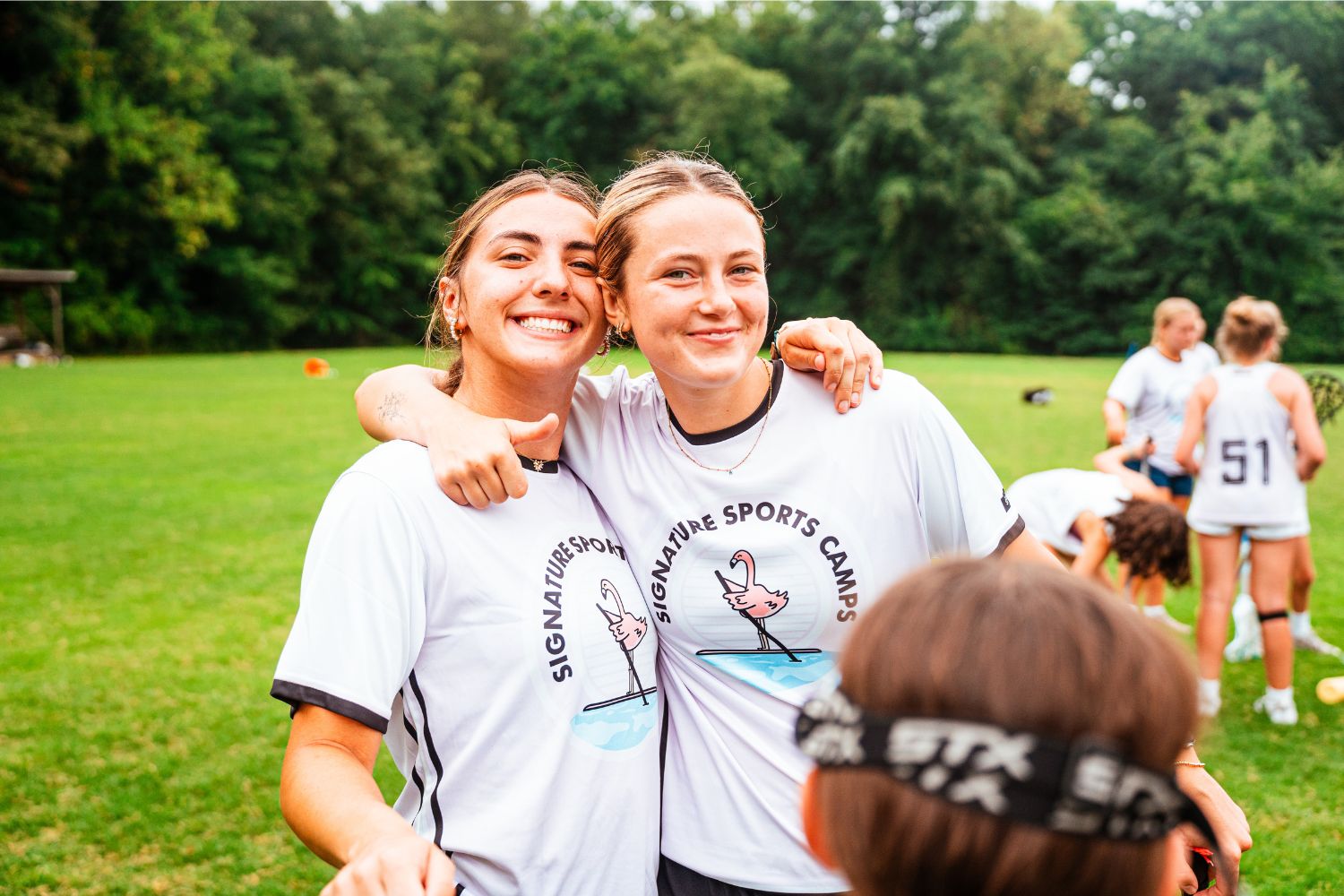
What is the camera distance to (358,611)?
5.68 feet

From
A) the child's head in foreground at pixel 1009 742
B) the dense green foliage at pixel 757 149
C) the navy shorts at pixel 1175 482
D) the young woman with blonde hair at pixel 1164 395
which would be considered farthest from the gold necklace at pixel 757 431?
the dense green foliage at pixel 757 149

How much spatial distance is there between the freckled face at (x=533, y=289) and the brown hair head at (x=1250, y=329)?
4.84 metres

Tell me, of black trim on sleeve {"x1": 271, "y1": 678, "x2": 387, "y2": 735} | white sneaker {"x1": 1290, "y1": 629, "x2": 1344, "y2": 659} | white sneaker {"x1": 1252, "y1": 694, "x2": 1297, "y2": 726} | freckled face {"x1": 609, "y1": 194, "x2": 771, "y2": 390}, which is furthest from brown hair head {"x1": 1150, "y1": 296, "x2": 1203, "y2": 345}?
black trim on sleeve {"x1": 271, "y1": 678, "x2": 387, "y2": 735}

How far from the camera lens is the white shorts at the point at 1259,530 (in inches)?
229

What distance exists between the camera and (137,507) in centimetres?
1051

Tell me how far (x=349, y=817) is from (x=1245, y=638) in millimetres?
6710

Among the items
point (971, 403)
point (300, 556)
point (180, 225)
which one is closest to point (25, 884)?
point (300, 556)

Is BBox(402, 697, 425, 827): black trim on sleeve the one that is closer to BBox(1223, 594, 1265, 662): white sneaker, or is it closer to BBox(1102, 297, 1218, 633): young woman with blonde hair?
BBox(1223, 594, 1265, 662): white sneaker

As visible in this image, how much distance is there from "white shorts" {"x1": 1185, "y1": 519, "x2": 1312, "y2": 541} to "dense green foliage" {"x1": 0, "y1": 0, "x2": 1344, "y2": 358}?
3503 centimetres

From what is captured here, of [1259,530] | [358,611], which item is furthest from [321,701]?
[1259,530]

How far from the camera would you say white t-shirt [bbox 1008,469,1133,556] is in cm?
630

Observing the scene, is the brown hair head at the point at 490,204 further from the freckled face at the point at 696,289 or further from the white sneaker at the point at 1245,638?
the white sneaker at the point at 1245,638

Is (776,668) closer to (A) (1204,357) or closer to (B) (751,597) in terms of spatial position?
(B) (751,597)

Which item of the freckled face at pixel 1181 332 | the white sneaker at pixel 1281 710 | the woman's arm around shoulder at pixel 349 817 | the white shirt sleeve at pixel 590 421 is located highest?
the white shirt sleeve at pixel 590 421
